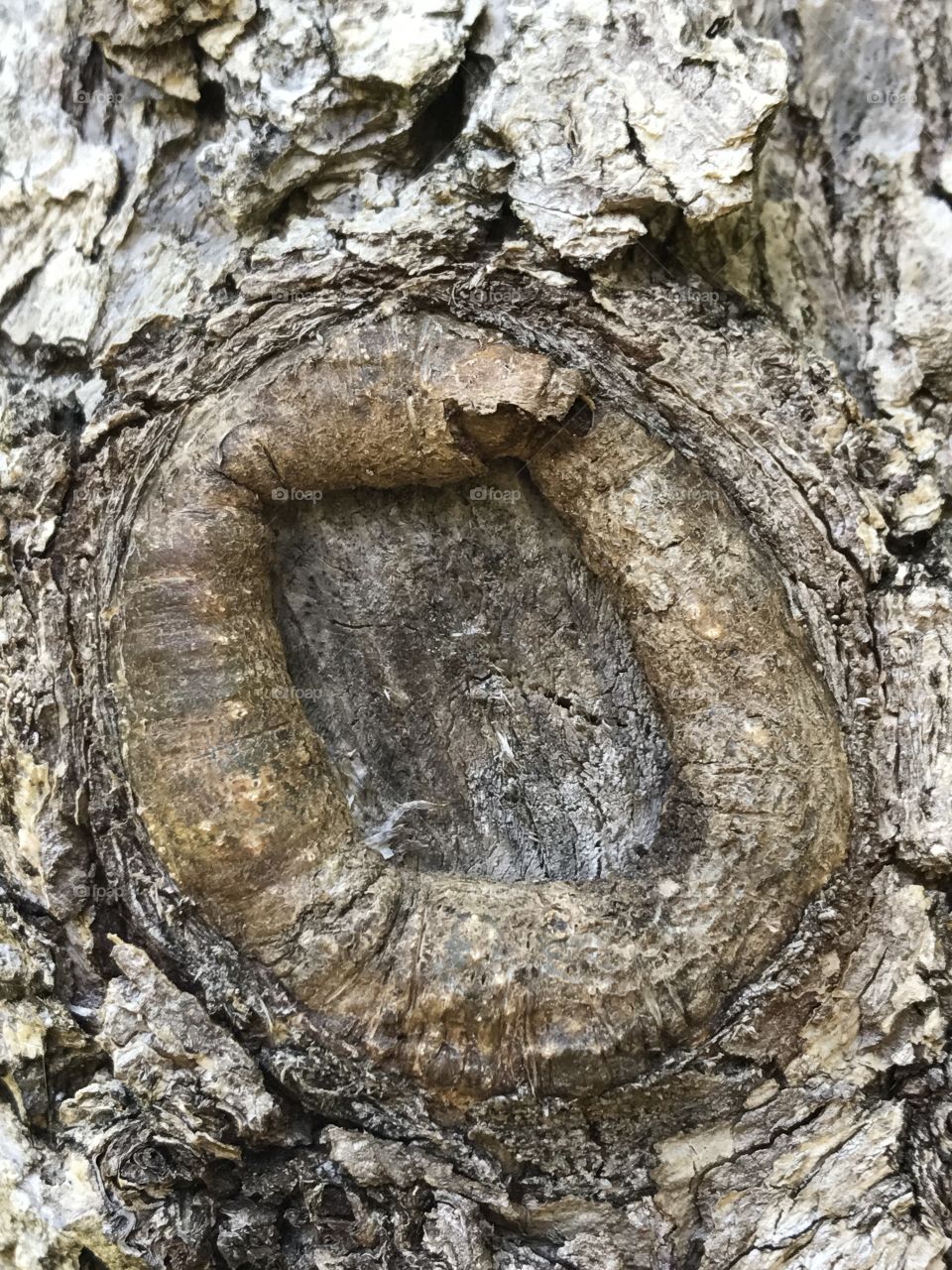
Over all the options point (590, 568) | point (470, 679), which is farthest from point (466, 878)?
point (590, 568)

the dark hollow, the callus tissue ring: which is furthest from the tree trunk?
the dark hollow

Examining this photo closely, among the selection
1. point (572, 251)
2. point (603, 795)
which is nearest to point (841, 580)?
point (603, 795)

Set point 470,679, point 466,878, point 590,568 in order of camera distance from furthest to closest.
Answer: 1. point 470,679
2. point 590,568
3. point 466,878

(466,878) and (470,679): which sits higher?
(470,679)

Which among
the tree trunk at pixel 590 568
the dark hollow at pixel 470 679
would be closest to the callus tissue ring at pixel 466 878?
the tree trunk at pixel 590 568

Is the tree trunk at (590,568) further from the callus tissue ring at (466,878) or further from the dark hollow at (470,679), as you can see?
the dark hollow at (470,679)

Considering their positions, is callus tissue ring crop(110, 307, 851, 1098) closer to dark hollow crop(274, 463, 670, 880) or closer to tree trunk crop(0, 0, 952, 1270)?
tree trunk crop(0, 0, 952, 1270)

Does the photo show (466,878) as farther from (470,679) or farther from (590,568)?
(590,568)

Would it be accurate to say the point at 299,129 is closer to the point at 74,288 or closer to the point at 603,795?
the point at 74,288
